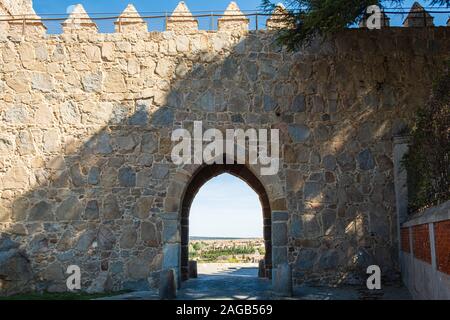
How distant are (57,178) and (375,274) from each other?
677 cm

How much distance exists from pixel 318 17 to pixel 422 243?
4.45m

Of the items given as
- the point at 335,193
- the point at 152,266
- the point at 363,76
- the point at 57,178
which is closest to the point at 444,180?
the point at 335,193

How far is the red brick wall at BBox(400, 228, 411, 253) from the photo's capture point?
26.7 feet

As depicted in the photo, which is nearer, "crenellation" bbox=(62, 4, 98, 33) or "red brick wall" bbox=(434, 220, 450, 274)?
"red brick wall" bbox=(434, 220, 450, 274)

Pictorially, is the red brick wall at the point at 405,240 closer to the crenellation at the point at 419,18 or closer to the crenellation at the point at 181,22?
the crenellation at the point at 419,18

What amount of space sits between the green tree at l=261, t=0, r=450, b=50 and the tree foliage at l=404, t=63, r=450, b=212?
2.66 meters

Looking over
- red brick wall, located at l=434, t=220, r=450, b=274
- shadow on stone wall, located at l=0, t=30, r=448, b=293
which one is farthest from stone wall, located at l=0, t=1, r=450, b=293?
red brick wall, located at l=434, t=220, r=450, b=274

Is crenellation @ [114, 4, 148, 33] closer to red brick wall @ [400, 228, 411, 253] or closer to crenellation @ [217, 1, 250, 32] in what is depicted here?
crenellation @ [217, 1, 250, 32]

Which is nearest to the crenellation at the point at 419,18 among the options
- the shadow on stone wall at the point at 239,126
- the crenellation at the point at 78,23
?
the shadow on stone wall at the point at 239,126

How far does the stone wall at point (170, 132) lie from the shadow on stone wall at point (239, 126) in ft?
0.07

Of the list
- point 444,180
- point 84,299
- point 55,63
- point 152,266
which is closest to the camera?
point 444,180

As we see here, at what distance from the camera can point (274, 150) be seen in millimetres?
9453

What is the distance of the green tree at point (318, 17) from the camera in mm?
8375

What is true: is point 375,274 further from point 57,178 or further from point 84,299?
point 57,178
